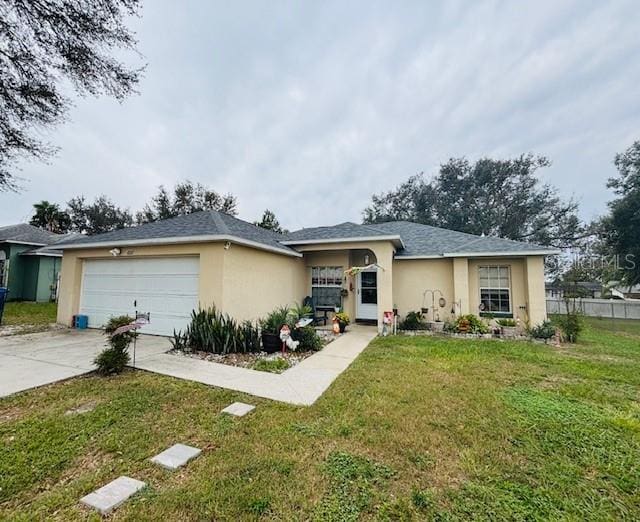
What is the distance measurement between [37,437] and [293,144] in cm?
1510

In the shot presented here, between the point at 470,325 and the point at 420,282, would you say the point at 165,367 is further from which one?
the point at 420,282

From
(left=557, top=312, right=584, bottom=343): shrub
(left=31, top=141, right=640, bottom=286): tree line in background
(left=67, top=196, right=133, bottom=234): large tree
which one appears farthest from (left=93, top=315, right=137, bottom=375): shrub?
(left=67, top=196, right=133, bottom=234): large tree

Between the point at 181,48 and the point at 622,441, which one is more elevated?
the point at 181,48

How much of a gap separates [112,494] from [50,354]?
5.96 metres

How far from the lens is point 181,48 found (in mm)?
9258

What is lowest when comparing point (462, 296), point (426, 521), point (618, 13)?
point (426, 521)

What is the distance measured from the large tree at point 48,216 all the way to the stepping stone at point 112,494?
113ft

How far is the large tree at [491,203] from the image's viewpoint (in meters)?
24.5

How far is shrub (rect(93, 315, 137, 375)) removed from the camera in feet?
16.9

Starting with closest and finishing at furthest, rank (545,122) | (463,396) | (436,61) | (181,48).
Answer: (463,396), (181,48), (436,61), (545,122)

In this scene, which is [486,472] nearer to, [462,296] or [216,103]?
[462,296]

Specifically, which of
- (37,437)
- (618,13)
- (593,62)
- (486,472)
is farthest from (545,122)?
(37,437)

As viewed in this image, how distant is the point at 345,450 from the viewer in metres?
2.99

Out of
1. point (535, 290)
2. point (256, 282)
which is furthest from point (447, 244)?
point (256, 282)
